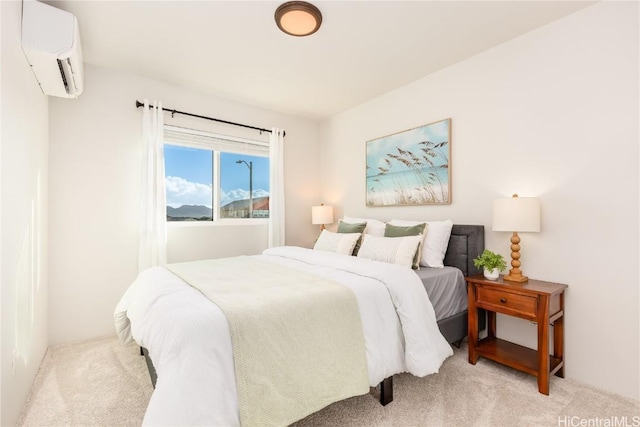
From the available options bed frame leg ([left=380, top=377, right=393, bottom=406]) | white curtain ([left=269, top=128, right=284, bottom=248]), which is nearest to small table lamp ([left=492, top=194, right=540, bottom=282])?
bed frame leg ([left=380, top=377, right=393, bottom=406])

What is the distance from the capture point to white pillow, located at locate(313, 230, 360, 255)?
2.95 m

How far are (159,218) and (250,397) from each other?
2362 mm

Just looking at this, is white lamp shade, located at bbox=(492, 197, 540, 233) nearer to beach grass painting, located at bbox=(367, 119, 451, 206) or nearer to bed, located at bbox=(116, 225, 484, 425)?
bed, located at bbox=(116, 225, 484, 425)

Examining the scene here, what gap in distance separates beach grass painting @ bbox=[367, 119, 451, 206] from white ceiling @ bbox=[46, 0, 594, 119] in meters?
0.58

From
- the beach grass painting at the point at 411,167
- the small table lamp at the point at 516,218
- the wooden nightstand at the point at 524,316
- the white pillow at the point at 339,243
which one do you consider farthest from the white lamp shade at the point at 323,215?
the small table lamp at the point at 516,218

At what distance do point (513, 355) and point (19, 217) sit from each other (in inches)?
128

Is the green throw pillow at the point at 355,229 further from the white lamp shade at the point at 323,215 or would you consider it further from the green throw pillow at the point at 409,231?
the white lamp shade at the point at 323,215

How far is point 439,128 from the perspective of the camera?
2.93m

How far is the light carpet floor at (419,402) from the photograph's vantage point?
167 centimetres

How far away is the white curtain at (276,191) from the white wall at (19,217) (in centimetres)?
217

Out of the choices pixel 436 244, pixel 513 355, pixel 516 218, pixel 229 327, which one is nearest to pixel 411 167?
pixel 436 244

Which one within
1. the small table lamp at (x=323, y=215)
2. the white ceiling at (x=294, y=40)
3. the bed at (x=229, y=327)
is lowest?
the bed at (x=229, y=327)

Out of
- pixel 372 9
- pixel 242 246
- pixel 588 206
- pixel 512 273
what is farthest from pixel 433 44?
pixel 242 246

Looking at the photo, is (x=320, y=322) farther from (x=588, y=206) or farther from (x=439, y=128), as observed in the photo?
(x=439, y=128)
